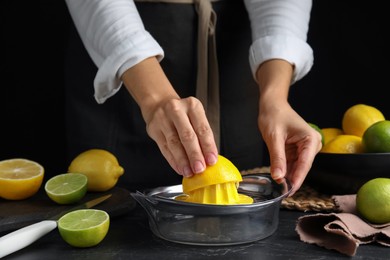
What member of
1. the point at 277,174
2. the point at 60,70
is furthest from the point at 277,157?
the point at 60,70

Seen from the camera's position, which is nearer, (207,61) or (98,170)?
(98,170)

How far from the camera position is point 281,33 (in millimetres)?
1541

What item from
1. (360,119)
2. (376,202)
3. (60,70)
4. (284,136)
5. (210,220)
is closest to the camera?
(210,220)

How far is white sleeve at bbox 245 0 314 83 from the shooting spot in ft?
4.99

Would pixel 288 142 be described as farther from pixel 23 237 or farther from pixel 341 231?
pixel 23 237

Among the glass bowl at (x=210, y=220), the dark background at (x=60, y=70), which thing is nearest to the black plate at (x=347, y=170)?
the glass bowl at (x=210, y=220)

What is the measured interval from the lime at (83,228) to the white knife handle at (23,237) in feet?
0.08

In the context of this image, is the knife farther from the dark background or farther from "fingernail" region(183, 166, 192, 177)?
the dark background

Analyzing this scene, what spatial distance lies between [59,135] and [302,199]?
1163mm

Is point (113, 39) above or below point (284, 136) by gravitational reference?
above

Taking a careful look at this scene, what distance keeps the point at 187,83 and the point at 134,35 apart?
0.47 metres

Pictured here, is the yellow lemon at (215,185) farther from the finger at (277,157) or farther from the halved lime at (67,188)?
the halved lime at (67,188)

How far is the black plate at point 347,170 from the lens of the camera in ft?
4.47

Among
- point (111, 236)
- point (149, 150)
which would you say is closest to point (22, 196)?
point (111, 236)
